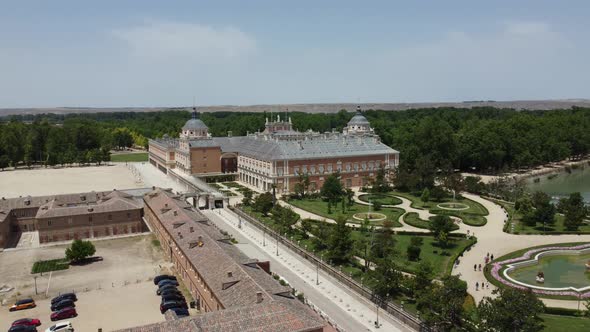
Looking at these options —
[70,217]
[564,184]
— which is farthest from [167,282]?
[564,184]

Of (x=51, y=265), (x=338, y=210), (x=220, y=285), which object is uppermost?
(x=220, y=285)

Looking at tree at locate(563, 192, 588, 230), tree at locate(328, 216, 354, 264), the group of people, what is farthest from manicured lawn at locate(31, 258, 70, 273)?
tree at locate(563, 192, 588, 230)

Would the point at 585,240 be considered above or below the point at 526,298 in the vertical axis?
below

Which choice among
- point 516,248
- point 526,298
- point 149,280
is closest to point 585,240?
point 516,248

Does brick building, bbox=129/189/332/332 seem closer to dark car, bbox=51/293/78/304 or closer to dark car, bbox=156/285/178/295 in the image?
dark car, bbox=156/285/178/295

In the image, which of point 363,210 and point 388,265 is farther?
point 363,210

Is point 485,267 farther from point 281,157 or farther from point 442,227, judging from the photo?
point 281,157

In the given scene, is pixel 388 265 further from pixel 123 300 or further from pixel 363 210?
pixel 363 210
